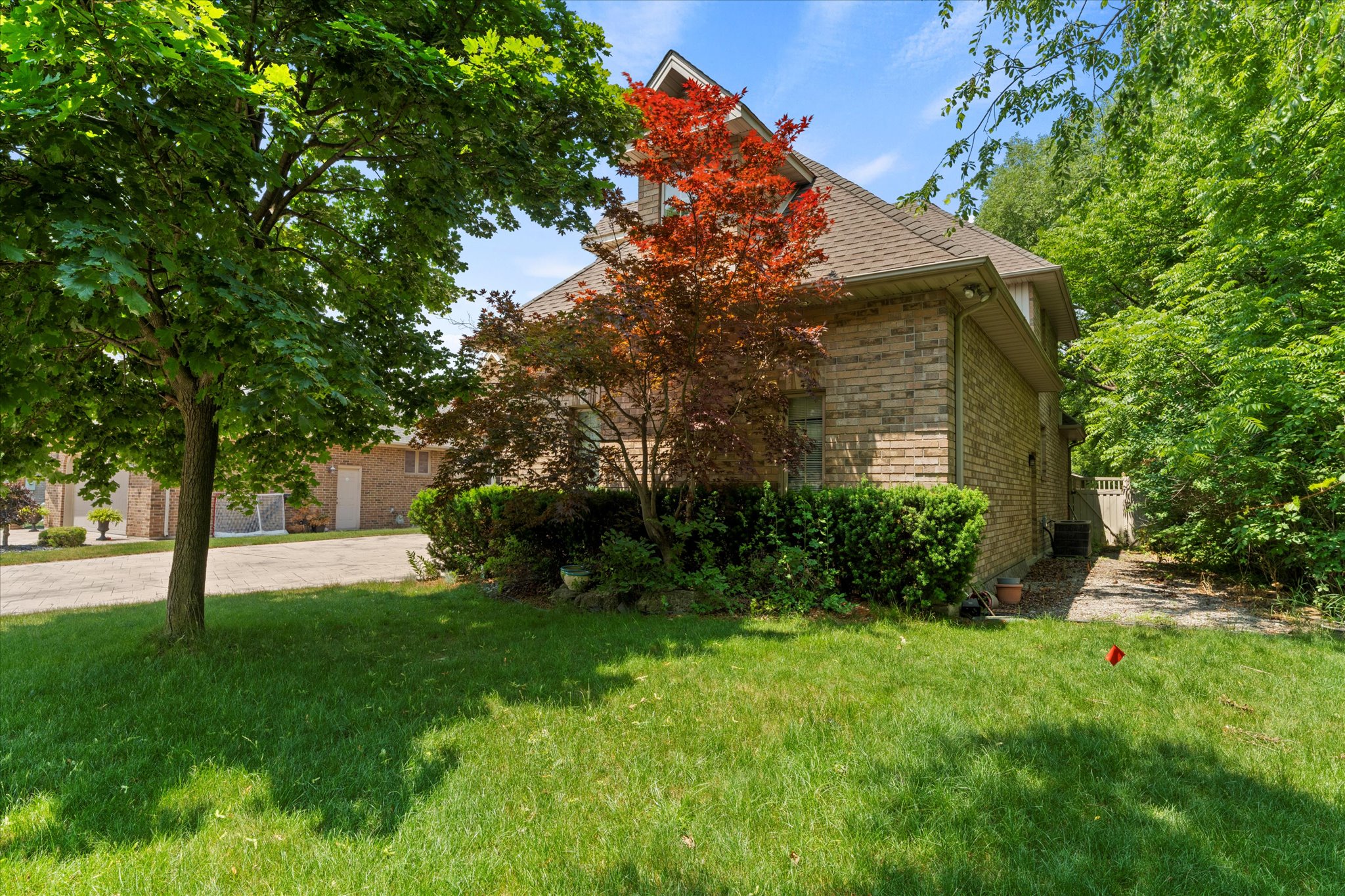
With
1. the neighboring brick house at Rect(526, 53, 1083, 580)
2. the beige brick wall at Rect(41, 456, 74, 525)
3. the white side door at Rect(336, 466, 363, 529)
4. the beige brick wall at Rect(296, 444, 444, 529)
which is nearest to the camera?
the neighboring brick house at Rect(526, 53, 1083, 580)

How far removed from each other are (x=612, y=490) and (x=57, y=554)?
13157 millimetres

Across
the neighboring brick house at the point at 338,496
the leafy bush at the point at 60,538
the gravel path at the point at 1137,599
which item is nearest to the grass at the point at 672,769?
the gravel path at the point at 1137,599

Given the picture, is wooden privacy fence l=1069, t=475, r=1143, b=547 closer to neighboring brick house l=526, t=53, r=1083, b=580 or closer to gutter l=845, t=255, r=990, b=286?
neighboring brick house l=526, t=53, r=1083, b=580

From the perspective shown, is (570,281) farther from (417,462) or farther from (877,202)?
(417,462)

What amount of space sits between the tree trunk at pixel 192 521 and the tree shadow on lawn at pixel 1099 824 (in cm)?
558

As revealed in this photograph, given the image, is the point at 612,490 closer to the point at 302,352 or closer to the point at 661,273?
the point at 661,273

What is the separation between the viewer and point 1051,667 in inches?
183

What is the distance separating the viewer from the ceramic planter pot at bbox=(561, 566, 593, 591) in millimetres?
7648

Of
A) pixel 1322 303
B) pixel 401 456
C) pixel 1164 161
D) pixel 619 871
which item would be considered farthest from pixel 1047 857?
pixel 401 456

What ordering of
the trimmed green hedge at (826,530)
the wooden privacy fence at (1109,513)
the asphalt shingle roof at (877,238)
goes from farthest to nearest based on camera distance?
the wooden privacy fence at (1109,513) → the asphalt shingle roof at (877,238) → the trimmed green hedge at (826,530)

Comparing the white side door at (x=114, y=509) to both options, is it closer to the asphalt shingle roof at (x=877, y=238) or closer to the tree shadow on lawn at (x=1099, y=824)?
the asphalt shingle roof at (x=877, y=238)

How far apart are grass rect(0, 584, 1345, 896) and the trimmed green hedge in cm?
129

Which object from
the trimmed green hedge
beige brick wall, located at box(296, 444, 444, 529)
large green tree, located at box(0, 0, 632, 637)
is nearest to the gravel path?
the trimmed green hedge

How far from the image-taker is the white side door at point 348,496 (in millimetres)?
20277
